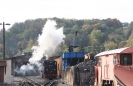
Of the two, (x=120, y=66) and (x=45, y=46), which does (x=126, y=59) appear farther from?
(x=45, y=46)

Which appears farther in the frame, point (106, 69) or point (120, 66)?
point (106, 69)

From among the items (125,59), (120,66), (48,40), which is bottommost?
(120,66)

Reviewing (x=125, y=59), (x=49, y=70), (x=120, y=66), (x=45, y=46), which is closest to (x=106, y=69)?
(x=120, y=66)

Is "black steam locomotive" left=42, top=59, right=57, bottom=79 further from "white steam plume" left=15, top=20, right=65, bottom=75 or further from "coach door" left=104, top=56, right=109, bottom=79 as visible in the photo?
"coach door" left=104, top=56, right=109, bottom=79

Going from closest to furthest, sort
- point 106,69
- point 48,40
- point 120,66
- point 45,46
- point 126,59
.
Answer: point 126,59
point 120,66
point 106,69
point 48,40
point 45,46

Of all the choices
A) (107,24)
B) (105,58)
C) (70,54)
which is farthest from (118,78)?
(107,24)

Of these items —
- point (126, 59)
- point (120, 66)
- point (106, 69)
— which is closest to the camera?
point (126, 59)

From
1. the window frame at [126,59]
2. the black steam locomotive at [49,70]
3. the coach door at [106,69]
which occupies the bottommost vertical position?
the black steam locomotive at [49,70]

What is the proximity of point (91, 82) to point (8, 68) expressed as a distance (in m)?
11.6

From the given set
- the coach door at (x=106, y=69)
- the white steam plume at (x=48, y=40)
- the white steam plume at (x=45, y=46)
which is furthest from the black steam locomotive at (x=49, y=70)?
the coach door at (x=106, y=69)

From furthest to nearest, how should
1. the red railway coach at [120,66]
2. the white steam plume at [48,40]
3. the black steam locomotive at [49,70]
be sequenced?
the white steam plume at [48,40], the black steam locomotive at [49,70], the red railway coach at [120,66]

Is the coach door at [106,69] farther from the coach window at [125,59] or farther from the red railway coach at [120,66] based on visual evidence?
the coach window at [125,59]

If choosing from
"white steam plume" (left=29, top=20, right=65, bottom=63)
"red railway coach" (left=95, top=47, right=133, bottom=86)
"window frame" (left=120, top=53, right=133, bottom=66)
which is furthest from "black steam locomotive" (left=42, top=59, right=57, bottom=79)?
"window frame" (left=120, top=53, right=133, bottom=66)

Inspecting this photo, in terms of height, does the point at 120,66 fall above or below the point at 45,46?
below
